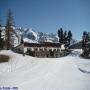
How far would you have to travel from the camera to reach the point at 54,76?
95.9 inches

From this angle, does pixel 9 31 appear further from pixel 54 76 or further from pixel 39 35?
pixel 54 76

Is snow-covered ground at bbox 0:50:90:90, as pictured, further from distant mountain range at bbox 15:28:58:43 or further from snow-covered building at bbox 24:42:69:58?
distant mountain range at bbox 15:28:58:43

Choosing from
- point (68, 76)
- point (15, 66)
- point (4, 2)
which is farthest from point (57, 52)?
point (4, 2)

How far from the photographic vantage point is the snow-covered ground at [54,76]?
7.11 feet

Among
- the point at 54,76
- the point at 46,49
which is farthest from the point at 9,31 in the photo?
the point at 54,76

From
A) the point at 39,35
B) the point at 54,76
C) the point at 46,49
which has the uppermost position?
the point at 39,35

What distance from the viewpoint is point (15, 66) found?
2592 millimetres

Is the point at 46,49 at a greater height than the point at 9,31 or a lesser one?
lesser

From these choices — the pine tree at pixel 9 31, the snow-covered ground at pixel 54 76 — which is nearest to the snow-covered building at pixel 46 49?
the snow-covered ground at pixel 54 76

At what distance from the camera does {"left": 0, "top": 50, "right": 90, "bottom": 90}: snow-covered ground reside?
2168mm

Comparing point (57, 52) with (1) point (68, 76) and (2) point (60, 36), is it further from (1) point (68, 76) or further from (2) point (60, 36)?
(1) point (68, 76)

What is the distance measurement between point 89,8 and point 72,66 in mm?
1046

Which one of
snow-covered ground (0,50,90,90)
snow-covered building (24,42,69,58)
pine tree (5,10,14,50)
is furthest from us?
snow-covered building (24,42,69,58)

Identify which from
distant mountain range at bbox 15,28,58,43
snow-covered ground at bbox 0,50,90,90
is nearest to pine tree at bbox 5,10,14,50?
distant mountain range at bbox 15,28,58,43
